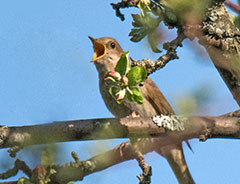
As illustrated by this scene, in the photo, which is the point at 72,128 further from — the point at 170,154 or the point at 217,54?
the point at 170,154

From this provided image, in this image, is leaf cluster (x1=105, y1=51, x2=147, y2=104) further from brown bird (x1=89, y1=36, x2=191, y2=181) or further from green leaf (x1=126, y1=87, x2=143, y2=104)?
brown bird (x1=89, y1=36, x2=191, y2=181)

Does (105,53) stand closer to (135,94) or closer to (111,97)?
(111,97)

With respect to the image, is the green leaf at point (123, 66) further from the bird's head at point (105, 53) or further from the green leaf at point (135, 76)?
the bird's head at point (105, 53)

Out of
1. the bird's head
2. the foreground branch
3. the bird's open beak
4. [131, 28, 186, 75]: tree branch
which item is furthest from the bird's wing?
[131, 28, 186, 75]: tree branch

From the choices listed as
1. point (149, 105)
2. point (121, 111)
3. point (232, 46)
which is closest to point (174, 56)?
point (232, 46)

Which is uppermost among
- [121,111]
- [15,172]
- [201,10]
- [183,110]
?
[121,111]

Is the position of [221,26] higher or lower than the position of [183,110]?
higher

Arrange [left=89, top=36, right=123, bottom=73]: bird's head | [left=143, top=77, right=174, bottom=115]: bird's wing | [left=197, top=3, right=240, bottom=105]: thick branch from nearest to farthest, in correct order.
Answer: [left=197, top=3, right=240, bottom=105]: thick branch, [left=143, top=77, right=174, bottom=115]: bird's wing, [left=89, top=36, right=123, bottom=73]: bird's head

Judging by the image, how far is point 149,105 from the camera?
16.3 ft

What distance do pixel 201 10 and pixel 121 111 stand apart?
143 inches

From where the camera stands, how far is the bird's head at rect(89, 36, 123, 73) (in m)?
5.27

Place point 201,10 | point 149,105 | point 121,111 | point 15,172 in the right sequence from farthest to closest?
1. point 149,105
2. point 121,111
3. point 15,172
4. point 201,10

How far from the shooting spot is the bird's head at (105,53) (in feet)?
17.3

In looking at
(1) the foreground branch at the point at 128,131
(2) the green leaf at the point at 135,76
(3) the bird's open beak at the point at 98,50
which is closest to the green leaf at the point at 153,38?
(2) the green leaf at the point at 135,76
